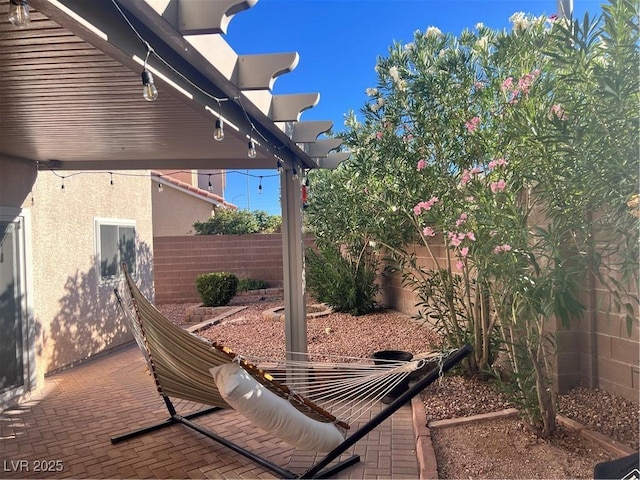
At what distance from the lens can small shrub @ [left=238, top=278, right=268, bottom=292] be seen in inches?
443

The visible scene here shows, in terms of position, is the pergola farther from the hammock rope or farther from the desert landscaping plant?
the hammock rope

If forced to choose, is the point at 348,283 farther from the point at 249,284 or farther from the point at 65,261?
the point at 65,261

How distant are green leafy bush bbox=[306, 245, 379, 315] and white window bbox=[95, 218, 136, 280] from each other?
3286mm

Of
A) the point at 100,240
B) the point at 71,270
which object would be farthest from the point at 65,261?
the point at 100,240

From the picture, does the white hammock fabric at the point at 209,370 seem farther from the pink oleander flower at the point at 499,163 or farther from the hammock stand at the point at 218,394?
the pink oleander flower at the point at 499,163

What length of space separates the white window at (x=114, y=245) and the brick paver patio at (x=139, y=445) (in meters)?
2.24

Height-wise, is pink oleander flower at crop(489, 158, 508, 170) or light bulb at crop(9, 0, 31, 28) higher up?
light bulb at crop(9, 0, 31, 28)

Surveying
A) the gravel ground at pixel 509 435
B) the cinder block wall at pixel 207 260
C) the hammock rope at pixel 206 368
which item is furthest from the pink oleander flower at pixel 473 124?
the cinder block wall at pixel 207 260

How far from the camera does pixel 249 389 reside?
97.0 inches

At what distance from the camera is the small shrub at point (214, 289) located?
9.77 meters

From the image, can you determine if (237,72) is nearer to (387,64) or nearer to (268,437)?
(387,64)

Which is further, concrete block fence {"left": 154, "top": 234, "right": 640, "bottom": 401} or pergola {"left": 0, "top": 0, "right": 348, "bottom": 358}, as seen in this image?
concrete block fence {"left": 154, "top": 234, "right": 640, "bottom": 401}

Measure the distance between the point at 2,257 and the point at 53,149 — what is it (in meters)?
1.20

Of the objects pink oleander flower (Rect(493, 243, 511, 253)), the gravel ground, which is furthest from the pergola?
pink oleander flower (Rect(493, 243, 511, 253))
